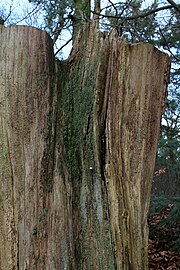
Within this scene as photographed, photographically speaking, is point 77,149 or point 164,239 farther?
point 164,239

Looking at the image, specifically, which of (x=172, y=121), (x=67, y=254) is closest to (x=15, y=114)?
(x=67, y=254)

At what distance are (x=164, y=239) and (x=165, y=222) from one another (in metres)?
0.26

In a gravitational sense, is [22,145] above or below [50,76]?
below

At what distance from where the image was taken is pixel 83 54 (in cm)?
160

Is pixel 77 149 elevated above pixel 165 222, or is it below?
above

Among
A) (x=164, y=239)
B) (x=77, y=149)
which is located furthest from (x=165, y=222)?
(x=77, y=149)

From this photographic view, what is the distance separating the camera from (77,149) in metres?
1.51

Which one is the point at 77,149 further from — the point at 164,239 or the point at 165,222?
the point at 164,239

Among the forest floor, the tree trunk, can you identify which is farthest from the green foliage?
the tree trunk

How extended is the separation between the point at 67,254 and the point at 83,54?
88 cm

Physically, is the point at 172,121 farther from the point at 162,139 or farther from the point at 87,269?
the point at 87,269

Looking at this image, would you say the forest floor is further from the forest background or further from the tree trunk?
the tree trunk

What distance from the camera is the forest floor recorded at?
4500mm

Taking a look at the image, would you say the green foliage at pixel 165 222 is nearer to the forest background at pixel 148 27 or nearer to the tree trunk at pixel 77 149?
the forest background at pixel 148 27
